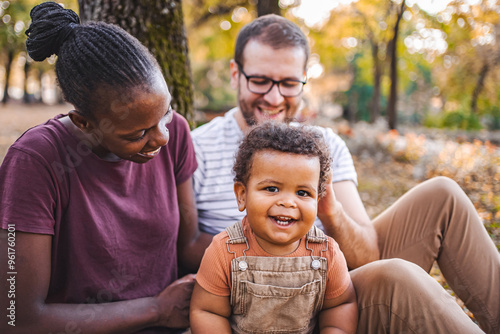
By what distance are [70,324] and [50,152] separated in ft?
2.27

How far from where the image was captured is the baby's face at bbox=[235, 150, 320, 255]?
1.70m

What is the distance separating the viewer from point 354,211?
2.41 m

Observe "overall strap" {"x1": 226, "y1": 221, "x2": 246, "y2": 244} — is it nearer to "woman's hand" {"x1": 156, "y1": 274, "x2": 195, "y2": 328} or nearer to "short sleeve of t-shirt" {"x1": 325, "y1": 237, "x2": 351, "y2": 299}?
"woman's hand" {"x1": 156, "y1": 274, "x2": 195, "y2": 328}

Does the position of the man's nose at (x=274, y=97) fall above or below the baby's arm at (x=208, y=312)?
above

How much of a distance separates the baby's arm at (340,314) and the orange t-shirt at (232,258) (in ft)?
0.12

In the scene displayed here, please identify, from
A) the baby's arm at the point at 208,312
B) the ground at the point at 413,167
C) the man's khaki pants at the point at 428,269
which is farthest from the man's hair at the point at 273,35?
the ground at the point at 413,167

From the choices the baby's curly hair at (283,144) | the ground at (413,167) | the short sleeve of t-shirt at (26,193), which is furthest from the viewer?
the ground at (413,167)

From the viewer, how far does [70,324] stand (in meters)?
1.57

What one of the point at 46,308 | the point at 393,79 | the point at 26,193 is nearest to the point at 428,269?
the point at 46,308

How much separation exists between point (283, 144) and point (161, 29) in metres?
1.67

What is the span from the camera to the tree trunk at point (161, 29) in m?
2.72

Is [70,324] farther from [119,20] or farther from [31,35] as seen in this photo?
[119,20]

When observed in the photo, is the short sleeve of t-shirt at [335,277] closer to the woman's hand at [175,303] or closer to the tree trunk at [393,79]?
the woman's hand at [175,303]

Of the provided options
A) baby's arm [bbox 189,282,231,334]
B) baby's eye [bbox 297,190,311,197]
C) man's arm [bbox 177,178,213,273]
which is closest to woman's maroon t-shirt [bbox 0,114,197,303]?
man's arm [bbox 177,178,213,273]
